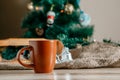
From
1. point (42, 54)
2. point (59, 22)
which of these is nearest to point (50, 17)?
point (59, 22)

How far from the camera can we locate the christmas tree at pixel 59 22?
7.04 feet

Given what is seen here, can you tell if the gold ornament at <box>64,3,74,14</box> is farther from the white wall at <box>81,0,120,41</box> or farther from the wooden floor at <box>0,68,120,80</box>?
the wooden floor at <box>0,68,120,80</box>

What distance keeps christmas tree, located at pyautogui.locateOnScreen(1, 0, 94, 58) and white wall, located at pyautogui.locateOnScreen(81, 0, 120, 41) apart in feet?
1.03

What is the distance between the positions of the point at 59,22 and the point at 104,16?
48cm

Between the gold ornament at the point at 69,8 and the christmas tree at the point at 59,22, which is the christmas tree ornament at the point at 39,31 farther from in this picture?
the gold ornament at the point at 69,8

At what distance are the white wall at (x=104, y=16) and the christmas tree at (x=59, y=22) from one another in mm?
314

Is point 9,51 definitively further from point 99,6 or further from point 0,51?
point 99,6

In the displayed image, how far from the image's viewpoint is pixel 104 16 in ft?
8.32

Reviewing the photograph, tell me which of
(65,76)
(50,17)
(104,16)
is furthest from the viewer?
(104,16)

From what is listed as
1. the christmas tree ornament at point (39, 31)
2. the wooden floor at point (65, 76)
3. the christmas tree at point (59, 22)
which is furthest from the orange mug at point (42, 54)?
the christmas tree ornament at point (39, 31)

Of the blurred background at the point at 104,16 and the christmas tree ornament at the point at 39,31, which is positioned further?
the blurred background at the point at 104,16

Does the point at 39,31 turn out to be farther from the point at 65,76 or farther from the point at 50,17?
the point at 65,76

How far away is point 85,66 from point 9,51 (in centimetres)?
139

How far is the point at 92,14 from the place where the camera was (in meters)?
2.54
